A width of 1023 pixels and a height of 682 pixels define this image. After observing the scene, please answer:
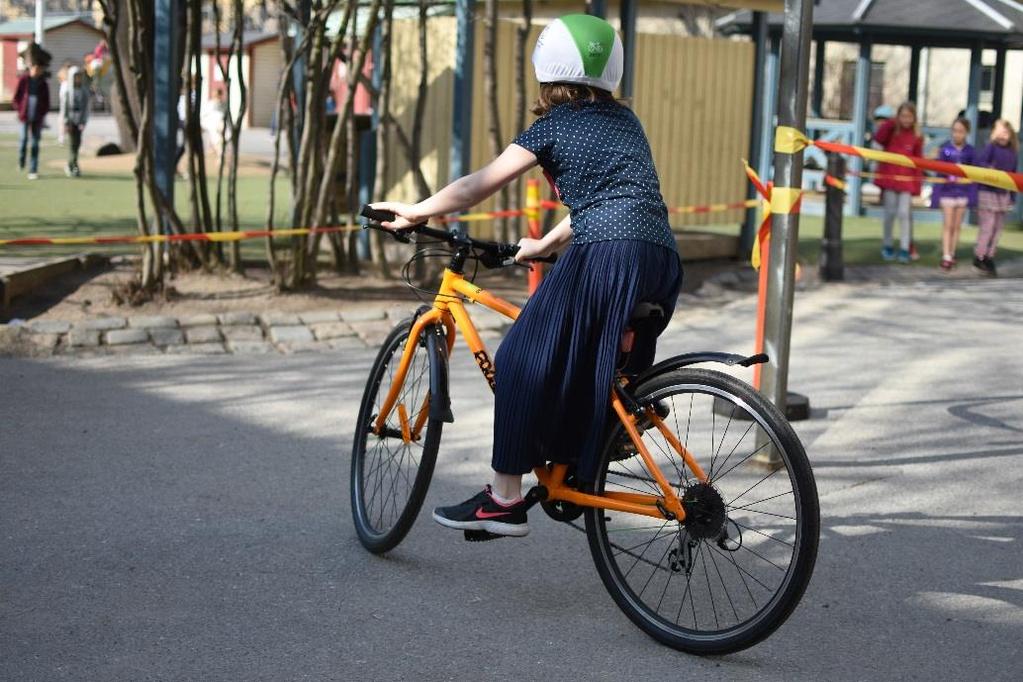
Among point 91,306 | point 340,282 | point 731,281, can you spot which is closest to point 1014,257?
point 731,281

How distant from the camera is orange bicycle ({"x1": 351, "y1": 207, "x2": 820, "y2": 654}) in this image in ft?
13.5

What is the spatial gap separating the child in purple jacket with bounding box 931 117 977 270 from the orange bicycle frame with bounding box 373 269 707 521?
33.2ft

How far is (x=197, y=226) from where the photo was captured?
10844mm

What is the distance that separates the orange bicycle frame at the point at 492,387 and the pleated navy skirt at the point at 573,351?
8cm

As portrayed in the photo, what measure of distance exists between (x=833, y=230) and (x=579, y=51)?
29.2 feet

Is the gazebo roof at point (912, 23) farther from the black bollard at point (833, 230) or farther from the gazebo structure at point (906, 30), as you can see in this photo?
the black bollard at point (833, 230)

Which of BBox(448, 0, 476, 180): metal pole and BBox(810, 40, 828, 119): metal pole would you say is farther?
BBox(810, 40, 828, 119): metal pole

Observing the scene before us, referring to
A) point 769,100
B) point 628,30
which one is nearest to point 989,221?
point 628,30

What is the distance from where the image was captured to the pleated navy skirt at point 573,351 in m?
4.28

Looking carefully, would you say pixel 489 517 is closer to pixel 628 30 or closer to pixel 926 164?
pixel 926 164

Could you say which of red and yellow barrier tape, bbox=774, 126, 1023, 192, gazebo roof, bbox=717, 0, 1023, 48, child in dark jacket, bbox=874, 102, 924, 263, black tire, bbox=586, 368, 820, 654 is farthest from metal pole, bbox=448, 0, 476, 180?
gazebo roof, bbox=717, 0, 1023, 48

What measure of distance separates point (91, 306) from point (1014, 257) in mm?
A: 9967

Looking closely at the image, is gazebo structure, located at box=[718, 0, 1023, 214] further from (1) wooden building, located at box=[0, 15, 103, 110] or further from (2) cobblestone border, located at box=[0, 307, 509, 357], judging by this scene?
(1) wooden building, located at box=[0, 15, 103, 110]

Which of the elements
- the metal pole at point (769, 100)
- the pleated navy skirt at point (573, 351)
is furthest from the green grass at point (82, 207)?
the pleated navy skirt at point (573, 351)
